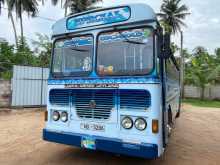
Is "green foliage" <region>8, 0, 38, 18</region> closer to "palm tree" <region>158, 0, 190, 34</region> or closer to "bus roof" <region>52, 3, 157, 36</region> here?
"palm tree" <region>158, 0, 190, 34</region>

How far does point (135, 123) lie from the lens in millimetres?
4727

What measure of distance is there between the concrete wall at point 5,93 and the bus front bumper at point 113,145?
7.96 meters

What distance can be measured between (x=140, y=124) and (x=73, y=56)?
189 centimetres

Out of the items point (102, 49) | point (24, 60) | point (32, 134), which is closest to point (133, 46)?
point (102, 49)

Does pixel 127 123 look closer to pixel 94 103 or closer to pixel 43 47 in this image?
pixel 94 103

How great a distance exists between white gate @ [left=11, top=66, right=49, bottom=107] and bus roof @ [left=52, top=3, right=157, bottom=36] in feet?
25.7

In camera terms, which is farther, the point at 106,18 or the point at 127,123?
the point at 106,18

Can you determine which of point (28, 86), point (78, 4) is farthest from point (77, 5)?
point (28, 86)

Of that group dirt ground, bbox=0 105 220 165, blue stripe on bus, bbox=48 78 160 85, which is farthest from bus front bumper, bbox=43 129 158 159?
blue stripe on bus, bbox=48 78 160 85

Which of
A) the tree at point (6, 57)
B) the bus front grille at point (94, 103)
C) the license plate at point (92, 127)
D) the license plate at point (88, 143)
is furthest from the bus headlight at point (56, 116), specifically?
the tree at point (6, 57)

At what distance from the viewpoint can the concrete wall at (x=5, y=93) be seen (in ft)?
41.5

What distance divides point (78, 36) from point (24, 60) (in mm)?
12600

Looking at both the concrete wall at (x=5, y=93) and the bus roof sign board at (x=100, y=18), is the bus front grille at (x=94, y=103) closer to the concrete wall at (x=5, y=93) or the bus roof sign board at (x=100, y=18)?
the bus roof sign board at (x=100, y=18)

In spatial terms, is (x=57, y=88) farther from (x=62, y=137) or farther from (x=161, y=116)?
(x=161, y=116)
